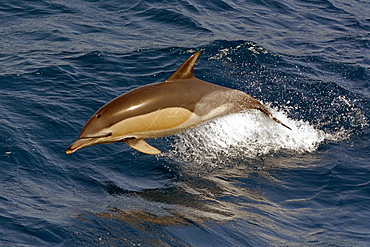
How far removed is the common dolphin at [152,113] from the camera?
8414 millimetres

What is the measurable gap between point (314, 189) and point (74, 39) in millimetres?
9072

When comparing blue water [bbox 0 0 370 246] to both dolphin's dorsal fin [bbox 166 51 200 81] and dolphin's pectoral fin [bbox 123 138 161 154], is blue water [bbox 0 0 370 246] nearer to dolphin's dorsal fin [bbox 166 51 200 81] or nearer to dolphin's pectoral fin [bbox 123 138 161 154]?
dolphin's pectoral fin [bbox 123 138 161 154]

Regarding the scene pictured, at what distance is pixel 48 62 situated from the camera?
14.2 m

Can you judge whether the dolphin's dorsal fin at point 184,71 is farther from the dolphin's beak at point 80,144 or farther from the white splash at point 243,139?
the white splash at point 243,139

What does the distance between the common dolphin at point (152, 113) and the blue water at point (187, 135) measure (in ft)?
3.35

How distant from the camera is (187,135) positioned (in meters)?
11.5

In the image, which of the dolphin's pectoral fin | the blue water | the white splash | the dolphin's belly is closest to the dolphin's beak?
the dolphin's belly

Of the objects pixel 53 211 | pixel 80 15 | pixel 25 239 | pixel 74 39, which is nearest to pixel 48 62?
pixel 74 39

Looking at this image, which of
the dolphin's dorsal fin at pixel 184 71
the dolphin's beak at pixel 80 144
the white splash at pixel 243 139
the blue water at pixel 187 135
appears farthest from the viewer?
the white splash at pixel 243 139

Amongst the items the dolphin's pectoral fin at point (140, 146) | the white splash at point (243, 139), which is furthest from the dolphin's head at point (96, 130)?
the white splash at point (243, 139)

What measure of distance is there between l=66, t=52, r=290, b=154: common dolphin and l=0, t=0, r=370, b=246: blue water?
1.02m

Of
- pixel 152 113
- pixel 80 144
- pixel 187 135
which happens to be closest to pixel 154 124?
pixel 152 113

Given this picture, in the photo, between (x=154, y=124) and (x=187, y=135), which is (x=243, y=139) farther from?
(x=154, y=124)

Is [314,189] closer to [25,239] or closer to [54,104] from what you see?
[25,239]
